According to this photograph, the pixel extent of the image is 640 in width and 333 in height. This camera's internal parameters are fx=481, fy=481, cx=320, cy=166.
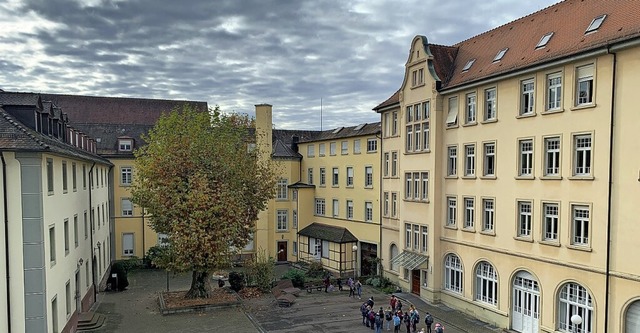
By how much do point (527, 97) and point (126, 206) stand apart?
38167 millimetres

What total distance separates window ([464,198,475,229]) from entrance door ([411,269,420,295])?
6.28 m

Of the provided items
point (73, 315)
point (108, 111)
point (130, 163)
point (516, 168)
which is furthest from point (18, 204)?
point (108, 111)

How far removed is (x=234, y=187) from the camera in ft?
103

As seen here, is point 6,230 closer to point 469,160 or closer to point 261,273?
point 261,273

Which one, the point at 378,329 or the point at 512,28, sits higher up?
the point at 512,28

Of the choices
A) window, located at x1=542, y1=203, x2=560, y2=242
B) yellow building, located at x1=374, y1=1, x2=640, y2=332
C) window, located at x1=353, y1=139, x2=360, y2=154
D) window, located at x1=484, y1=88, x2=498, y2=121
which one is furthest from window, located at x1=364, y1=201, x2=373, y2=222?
window, located at x1=542, y1=203, x2=560, y2=242

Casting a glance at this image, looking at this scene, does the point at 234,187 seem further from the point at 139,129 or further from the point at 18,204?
the point at 139,129

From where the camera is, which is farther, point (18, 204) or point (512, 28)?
point (512, 28)

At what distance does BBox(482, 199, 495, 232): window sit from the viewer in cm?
2702

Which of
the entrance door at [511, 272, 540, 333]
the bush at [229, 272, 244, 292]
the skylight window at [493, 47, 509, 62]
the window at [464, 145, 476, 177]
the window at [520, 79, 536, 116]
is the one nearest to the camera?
the entrance door at [511, 272, 540, 333]

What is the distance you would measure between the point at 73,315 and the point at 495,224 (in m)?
22.8

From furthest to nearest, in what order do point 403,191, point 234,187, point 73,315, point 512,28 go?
point 403,191
point 234,187
point 512,28
point 73,315

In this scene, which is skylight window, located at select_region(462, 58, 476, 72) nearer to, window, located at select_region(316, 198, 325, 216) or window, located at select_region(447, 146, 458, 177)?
window, located at select_region(447, 146, 458, 177)

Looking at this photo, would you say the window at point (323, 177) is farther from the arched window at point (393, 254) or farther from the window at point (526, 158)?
the window at point (526, 158)
